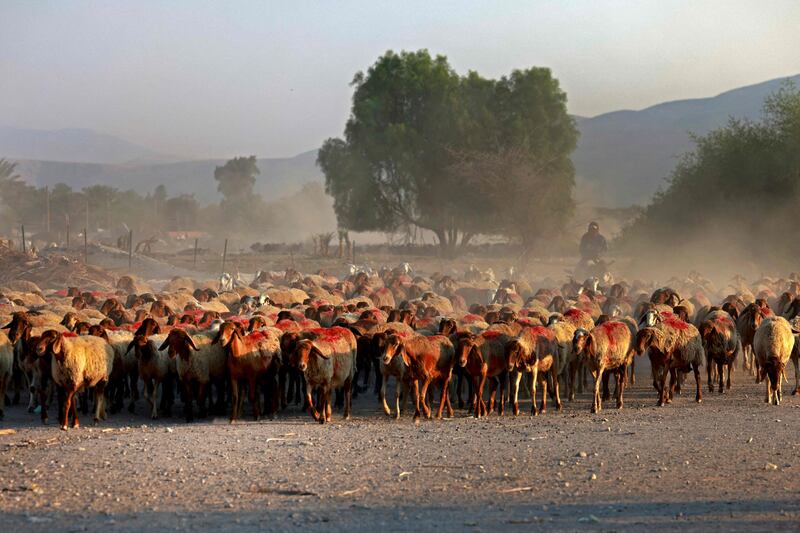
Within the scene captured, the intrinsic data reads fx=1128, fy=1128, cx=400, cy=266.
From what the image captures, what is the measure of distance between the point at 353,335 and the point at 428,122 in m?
44.3

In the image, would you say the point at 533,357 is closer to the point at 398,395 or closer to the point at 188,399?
the point at 398,395

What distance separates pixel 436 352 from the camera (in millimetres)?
16047

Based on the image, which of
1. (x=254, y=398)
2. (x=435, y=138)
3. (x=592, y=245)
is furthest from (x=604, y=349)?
(x=435, y=138)

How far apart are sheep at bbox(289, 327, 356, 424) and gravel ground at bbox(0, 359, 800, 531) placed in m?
0.34

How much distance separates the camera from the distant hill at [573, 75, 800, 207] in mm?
147750

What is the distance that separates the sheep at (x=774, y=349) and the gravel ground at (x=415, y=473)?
1.00 m

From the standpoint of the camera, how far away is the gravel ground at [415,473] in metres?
9.79

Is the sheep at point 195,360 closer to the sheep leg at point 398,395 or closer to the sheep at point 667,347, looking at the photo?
the sheep leg at point 398,395

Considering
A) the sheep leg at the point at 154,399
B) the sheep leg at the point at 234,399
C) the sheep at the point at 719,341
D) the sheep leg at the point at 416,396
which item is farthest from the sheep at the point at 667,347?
the sheep leg at the point at 154,399

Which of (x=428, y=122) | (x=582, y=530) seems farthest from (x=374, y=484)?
(x=428, y=122)

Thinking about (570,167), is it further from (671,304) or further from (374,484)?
(374,484)

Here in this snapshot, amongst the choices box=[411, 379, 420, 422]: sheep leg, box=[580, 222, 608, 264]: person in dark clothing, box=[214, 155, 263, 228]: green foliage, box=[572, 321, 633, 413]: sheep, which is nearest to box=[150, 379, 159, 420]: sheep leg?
box=[411, 379, 420, 422]: sheep leg

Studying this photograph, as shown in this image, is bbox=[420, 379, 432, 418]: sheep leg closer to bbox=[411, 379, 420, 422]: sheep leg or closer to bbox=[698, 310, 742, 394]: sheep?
bbox=[411, 379, 420, 422]: sheep leg

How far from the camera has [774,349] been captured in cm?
1669
